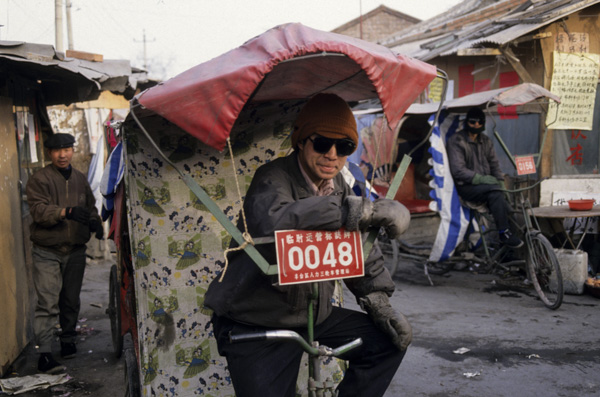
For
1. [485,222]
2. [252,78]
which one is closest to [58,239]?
[252,78]

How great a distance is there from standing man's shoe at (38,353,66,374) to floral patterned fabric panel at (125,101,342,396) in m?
1.92

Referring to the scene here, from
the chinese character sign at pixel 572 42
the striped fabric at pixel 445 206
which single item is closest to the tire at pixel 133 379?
the striped fabric at pixel 445 206

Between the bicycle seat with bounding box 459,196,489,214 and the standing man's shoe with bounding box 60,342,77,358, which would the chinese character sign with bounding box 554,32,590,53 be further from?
the standing man's shoe with bounding box 60,342,77,358

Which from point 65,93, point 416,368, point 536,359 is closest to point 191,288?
point 416,368

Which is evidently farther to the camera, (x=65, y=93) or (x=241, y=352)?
(x=65, y=93)

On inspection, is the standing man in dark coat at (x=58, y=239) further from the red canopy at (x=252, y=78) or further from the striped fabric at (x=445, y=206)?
the striped fabric at (x=445, y=206)

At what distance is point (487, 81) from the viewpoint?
33.0ft

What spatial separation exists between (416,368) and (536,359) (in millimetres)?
1065

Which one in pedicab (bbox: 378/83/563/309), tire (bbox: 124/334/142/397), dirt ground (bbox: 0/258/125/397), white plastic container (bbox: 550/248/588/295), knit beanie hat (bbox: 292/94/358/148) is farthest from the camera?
white plastic container (bbox: 550/248/588/295)

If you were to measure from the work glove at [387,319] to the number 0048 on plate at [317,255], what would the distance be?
0.45 m

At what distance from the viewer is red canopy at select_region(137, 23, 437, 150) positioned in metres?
2.32

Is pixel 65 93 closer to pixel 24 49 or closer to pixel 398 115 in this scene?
pixel 24 49

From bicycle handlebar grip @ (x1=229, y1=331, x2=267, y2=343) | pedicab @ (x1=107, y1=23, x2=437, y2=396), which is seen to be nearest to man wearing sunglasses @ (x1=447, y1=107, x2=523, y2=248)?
pedicab @ (x1=107, y1=23, x2=437, y2=396)

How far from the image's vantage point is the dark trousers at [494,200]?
7.08 meters
